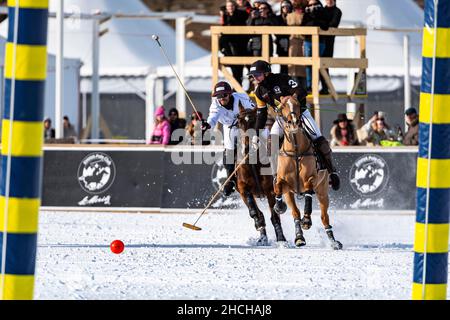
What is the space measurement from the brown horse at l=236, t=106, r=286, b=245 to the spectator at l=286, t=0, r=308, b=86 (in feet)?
16.4

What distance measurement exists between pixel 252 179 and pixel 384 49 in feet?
45.7

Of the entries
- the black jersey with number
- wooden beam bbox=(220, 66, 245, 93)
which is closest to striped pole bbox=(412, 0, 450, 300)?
the black jersey with number

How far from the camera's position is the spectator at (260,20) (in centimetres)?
1775

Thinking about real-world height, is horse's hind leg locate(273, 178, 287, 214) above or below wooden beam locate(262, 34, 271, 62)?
below

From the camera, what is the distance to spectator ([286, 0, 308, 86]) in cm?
1788

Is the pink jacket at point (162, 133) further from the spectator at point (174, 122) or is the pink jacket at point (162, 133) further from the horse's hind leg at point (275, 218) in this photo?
the horse's hind leg at point (275, 218)

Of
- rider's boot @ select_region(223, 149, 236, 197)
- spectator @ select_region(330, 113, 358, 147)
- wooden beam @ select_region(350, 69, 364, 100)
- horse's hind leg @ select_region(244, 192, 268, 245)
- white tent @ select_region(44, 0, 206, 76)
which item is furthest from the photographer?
white tent @ select_region(44, 0, 206, 76)

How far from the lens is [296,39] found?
711 inches

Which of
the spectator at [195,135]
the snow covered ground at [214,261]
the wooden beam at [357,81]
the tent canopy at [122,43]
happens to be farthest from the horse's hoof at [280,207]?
the tent canopy at [122,43]

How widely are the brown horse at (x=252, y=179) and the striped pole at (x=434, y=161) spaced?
703cm

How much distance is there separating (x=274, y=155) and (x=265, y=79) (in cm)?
91

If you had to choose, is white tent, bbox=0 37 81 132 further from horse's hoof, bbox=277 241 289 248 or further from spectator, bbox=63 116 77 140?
horse's hoof, bbox=277 241 289 248

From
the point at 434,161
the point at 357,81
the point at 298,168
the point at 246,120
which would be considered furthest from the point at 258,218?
the point at 434,161

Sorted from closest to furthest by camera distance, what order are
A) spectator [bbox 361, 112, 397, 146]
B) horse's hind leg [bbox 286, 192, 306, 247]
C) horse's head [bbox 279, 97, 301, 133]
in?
1. horse's head [bbox 279, 97, 301, 133]
2. horse's hind leg [bbox 286, 192, 306, 247]
3. spectator [bbox 361, 112, 397, 146]
